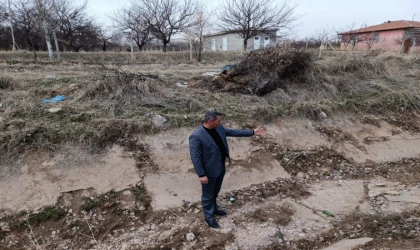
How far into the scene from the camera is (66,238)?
290cm

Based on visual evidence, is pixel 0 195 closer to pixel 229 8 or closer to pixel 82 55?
pixel 82 55

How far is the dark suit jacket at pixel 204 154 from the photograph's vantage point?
2.70 meters

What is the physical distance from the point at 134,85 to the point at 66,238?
3.24 m

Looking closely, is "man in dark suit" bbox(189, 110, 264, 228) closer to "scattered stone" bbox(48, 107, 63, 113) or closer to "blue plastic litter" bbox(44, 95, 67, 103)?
"scattered stone" bbox(48, 107, 63, 113)

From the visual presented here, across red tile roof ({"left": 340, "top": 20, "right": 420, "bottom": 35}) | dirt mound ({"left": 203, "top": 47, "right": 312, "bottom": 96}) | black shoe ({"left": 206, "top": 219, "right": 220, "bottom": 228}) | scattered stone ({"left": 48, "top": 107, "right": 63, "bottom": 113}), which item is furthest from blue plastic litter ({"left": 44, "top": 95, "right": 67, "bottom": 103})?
red tile roof ({"left": 340, "top": 20, "right": 420, "bottom": 35})

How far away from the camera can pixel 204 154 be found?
9.07 feet

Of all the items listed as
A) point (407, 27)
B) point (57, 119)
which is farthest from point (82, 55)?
point (407, 27)

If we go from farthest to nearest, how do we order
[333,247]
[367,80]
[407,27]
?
[407,27] < [367,80] < [333,247]

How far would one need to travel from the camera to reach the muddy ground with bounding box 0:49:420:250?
2.93 m

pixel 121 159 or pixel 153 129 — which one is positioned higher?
pixel 153 129

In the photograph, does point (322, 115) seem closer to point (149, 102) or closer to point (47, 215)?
point (149, 102)

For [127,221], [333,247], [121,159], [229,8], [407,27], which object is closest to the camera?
[333,247]

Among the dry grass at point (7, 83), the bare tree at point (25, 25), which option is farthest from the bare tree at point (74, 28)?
the dry grass at point (7, 83)

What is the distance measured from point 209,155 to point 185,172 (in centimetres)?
118
